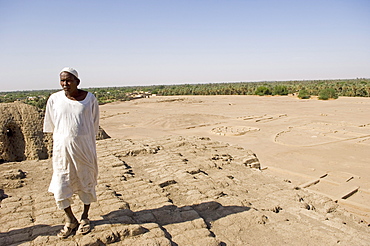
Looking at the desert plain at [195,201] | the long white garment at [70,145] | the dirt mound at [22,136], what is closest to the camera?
the long white garment at [70,145]

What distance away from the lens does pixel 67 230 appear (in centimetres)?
308

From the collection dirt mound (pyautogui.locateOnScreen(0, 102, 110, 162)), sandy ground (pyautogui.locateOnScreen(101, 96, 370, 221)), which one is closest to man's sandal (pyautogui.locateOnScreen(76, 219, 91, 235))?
dirt mound (pyautogui.locateOnScreen(0, 102, 110, 162))

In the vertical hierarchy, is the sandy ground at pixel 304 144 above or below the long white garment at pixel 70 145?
below

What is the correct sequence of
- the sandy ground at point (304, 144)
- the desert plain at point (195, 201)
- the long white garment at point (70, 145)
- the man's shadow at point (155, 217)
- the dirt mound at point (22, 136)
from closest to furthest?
the long white garment at point (70, 145) → the man's shadow at point (155, 217) → the desert plain at point (195, 201) → the dirt mound at point (22, 136) → the sandy ground at point (304, 144)

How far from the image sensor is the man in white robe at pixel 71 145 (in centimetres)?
303

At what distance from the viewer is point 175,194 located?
4.79 metres

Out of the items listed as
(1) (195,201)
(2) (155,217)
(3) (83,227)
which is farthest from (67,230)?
(1) (195,201)

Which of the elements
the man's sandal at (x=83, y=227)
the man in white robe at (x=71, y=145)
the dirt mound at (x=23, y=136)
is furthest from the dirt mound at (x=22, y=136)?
the man's sandal at (x=83, y=227)

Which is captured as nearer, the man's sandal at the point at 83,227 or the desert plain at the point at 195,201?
the man's sandal at the point at 83,227

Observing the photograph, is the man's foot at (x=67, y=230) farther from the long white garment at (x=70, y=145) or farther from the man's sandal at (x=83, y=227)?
the long white garment at (x=70, y=145)

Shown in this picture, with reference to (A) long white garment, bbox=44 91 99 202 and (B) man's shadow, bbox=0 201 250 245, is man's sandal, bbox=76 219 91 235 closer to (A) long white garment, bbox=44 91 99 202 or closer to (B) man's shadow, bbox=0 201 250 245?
(B) man's shadow, bbox=0 201 250 245

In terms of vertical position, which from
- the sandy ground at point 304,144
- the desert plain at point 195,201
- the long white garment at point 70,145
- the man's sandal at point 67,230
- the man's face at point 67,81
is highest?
the man's face at point 67,81

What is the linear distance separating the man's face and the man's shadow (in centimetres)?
158

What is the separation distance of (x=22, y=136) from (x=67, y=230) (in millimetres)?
4894
